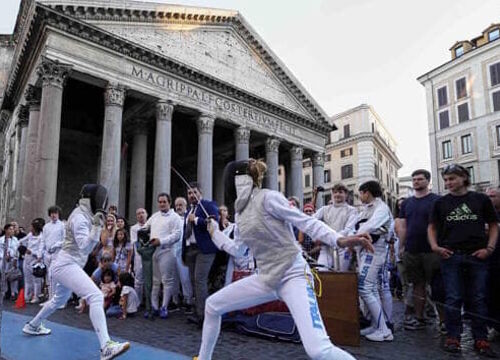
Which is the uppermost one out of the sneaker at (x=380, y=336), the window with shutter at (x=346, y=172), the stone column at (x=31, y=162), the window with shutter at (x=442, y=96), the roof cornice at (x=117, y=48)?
the window with shutter at (x=442, y=96)

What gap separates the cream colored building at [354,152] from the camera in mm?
46375

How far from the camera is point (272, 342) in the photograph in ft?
17.3

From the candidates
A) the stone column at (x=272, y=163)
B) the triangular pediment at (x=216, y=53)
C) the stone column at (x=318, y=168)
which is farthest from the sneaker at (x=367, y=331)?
the stone column at (x=318, y=168)

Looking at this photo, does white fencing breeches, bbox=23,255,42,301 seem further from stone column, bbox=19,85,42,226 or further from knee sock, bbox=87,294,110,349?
knee sock, bbox=87,294,110,349

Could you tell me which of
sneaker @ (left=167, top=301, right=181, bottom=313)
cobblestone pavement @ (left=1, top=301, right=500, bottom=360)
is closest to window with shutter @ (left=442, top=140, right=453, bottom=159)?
cobblestone pavement @ (left=1, top=301, right=500, bottom=360)

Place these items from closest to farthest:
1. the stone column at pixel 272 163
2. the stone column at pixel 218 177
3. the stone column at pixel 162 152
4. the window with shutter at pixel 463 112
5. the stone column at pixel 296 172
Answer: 1. the stone column at pixel 162 152
2. the stone column at pixel 272 163
3. the stone column at pixel 296 172
4. the stone column at pixel 218 177
5. the window with shutter at pixel 463 112

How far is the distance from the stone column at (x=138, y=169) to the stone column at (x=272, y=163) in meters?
7.91

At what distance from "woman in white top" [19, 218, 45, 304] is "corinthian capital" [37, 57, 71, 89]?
7.44m

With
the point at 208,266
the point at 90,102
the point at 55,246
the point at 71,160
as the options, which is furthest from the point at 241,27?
the point at 208,266

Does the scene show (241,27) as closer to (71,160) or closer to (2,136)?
(71,160)

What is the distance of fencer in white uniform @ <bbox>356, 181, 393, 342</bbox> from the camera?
529cm

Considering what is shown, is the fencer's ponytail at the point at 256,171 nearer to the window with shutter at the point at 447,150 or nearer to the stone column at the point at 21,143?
the stone column at the point at 21,143

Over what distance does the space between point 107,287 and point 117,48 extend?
520 inches

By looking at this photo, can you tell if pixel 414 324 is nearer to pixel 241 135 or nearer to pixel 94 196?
pixel 94 196
